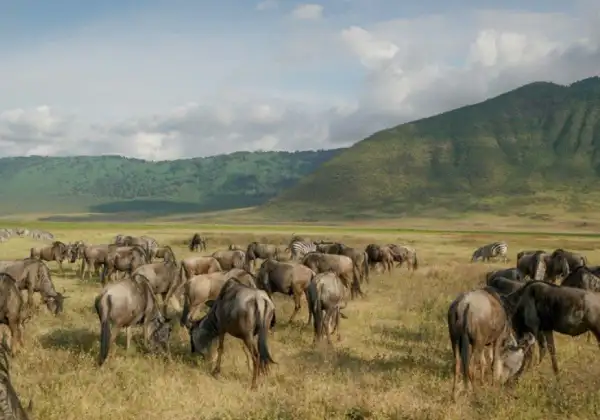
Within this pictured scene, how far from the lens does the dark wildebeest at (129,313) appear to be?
12805 millimetres

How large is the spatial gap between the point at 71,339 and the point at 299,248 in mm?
21442

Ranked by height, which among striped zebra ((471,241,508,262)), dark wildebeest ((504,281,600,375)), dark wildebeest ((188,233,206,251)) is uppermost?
dark wildebeest ((504,281,600,375))

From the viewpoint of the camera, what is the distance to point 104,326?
502 inches

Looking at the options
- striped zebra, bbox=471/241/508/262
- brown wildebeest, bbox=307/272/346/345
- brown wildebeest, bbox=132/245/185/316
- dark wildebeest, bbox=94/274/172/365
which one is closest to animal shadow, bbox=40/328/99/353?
dark wildebeest, bbox=94/274/172/365

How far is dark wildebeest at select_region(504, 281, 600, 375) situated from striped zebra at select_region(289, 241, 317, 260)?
2127cm

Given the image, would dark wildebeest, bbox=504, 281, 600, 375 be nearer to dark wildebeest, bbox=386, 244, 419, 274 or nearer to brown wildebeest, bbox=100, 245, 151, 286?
brown wildebeest, bbox=100, 245, 151, 286

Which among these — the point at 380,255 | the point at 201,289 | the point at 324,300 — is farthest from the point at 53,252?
the point at 324,300

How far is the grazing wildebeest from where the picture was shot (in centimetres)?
1112

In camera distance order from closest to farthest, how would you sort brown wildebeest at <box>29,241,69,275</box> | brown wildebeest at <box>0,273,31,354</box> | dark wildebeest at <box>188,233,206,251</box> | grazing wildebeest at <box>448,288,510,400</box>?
grazing wildebeest at <box>448,288,510,400</box> → brown wildebeest at <box>0,273,31,354</box> → brown wildebeest at <box>29,241,69,275</box> → dark wildebeest at <box>188,233,206,251</box>

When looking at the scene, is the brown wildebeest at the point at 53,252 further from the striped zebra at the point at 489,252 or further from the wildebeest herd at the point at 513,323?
the striped zebra at the point at 489,252

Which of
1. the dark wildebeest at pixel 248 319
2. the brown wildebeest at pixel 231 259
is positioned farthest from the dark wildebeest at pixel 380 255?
the dark wildebeest at pixel 248 319

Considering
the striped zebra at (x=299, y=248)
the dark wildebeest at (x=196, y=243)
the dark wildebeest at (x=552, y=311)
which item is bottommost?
the dark wildebeest at (x=196, y=243)

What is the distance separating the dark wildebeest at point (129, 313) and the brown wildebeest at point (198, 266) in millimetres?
7415

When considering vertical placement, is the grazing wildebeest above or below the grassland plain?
above
